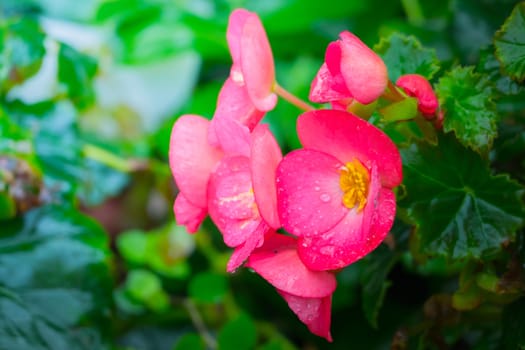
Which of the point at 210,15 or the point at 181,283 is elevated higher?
the point at 210,15

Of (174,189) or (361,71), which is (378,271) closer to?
(361,71)

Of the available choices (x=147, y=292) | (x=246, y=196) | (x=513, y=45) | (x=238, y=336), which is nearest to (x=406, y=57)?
(x=513, y=45)

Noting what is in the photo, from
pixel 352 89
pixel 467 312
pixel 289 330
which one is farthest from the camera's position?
pixel 289 330

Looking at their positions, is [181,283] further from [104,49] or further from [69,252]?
[104,49]

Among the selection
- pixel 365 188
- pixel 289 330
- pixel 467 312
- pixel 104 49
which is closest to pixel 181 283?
pixel 289 330

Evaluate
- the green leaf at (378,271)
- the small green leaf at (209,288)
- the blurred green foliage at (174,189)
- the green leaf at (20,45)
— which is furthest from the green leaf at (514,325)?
the green leaf at (20,45)

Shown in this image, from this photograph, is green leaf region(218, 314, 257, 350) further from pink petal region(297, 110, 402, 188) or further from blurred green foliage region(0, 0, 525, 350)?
pink petal region(297, 110, 402, 188)

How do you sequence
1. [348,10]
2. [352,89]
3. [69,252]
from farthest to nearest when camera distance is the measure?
[348,10], [69,252], [352,89]
